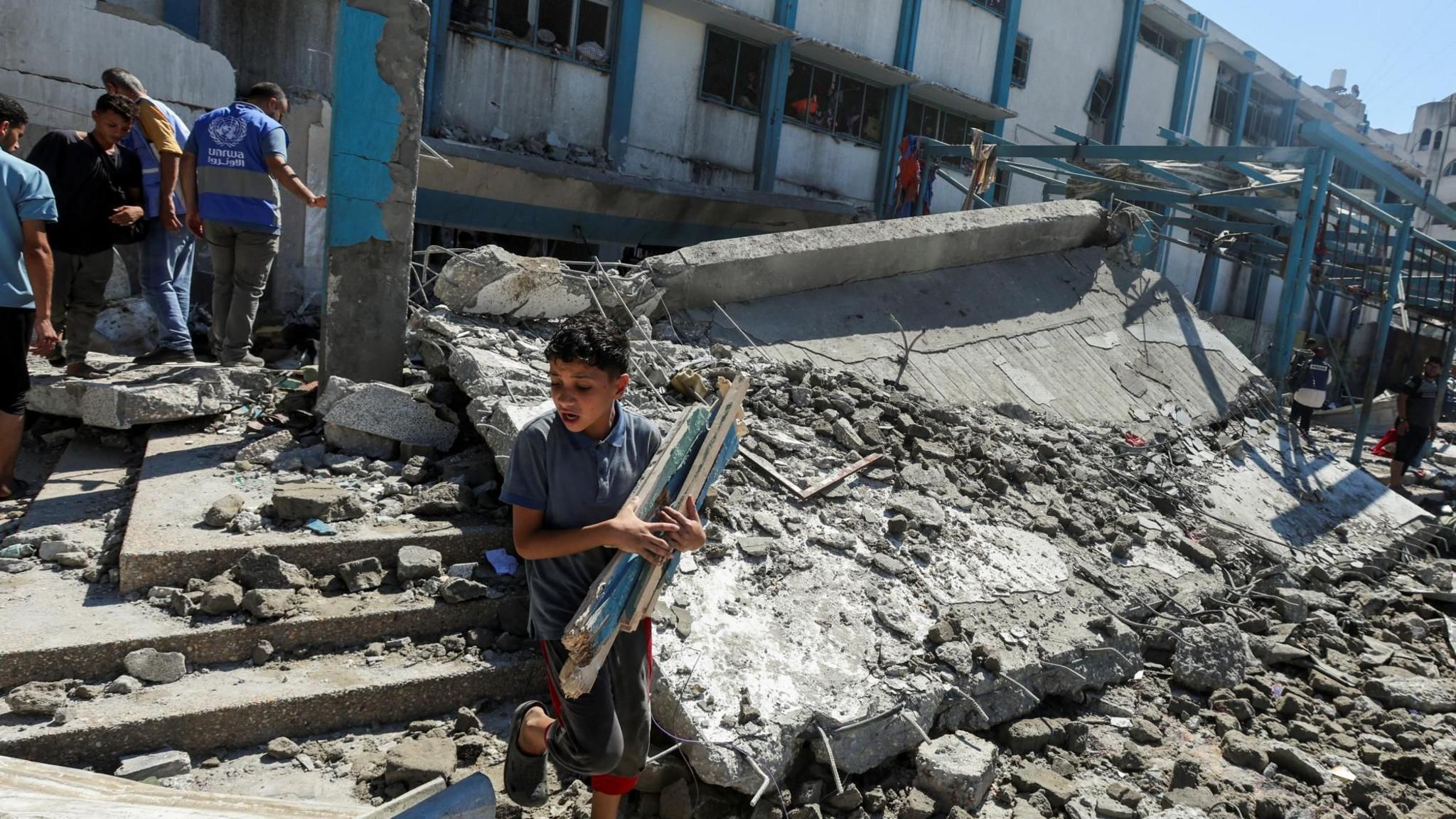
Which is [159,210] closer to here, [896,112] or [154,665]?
[154,665]

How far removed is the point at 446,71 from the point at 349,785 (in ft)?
31.4

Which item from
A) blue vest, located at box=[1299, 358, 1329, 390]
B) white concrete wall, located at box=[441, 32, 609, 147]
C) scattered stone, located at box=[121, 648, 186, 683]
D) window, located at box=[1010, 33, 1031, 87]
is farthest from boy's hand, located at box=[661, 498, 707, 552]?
window, located at box=[1010, 33, 1031, 87]

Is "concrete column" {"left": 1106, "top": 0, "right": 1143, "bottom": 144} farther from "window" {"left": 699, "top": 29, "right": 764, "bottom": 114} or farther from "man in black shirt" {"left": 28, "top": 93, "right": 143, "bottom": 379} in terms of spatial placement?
"man in black shirt" {"left": 28, "top": 93, "right": 143, "bottom": 379}

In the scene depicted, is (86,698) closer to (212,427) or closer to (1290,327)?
(212,427)

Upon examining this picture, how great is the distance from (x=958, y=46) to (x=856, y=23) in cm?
287

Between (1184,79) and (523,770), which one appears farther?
(1184,79)

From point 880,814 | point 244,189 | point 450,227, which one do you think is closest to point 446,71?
point 450,227

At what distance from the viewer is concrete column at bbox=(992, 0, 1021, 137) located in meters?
17.4

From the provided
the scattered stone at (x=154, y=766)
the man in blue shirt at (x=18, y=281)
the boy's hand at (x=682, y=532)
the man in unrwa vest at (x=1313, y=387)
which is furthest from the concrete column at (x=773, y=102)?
the scattered stone at (x=154, y=766)

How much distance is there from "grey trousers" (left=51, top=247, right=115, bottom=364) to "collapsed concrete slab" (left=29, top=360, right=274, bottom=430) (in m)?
0.26

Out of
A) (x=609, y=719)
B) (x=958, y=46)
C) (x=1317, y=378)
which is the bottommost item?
(x=609, y=719)

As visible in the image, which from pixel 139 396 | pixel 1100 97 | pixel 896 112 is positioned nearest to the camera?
pixel 139 396

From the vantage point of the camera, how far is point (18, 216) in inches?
146

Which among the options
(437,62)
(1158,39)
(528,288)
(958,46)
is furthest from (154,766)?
(1158,39)
